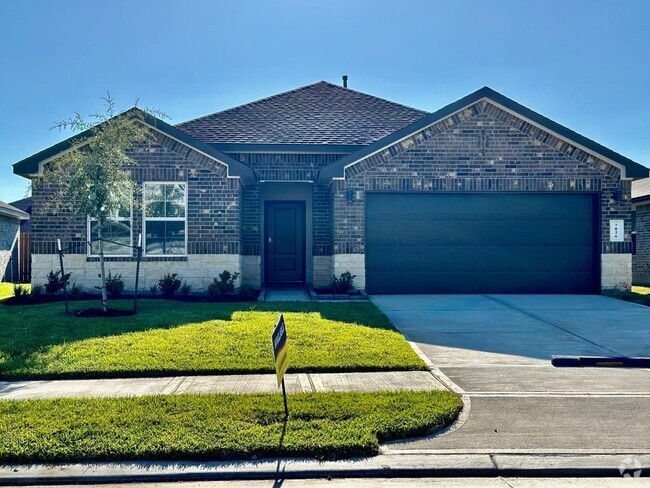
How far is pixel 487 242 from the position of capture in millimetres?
13156

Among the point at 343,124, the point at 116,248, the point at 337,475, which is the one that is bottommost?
the point at 337,475

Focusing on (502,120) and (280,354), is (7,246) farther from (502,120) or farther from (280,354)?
(280,354)

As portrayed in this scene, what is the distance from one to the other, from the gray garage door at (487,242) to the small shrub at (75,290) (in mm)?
7822

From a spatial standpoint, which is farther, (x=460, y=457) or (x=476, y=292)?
(x=476, y=292)

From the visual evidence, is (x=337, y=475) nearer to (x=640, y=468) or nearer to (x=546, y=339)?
(x=640, y=468)

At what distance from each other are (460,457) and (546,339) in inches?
188

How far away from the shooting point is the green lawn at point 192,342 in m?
6.00

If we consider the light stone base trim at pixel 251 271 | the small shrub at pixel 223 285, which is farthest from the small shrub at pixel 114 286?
the light stone base trim at pixel 251 271

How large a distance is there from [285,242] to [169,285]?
426 cm

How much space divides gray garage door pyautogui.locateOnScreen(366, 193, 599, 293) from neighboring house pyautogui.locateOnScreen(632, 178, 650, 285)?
19.3ft

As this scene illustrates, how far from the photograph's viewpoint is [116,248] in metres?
12.7

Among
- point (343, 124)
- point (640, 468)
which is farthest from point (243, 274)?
point (640, 468)

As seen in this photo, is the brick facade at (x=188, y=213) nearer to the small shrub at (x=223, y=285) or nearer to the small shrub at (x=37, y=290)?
the small shrub at (x=37, y=290)

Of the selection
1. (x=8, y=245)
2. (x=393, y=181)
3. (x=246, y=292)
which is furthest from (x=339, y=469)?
(x=8, y=245)
